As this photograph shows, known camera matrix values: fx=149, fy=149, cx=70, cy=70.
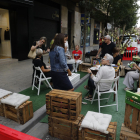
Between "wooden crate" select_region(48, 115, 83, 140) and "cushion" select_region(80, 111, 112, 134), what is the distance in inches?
9.4

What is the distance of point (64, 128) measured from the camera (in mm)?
2664

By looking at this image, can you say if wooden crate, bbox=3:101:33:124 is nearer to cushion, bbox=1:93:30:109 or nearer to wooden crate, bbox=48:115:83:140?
cushion, bbox=1:93:30:109

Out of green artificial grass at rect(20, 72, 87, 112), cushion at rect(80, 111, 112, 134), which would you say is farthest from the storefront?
cushion at rect(80, 111, 112, 134)

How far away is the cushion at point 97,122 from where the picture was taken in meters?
2.22

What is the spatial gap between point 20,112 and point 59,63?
1270 mm

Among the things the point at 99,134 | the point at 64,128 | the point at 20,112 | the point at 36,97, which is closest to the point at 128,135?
the point at 99,134

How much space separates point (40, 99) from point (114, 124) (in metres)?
2.51

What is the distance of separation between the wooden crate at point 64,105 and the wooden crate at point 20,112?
632 millimetres

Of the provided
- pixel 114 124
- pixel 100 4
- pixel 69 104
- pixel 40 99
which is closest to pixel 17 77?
pixel 40 99

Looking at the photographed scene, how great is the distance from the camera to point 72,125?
257 cm

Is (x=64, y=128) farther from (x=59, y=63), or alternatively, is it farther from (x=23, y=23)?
(x=23, y=23)

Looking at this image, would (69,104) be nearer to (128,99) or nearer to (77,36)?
(128,99)

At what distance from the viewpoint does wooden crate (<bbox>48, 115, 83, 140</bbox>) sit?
2.58 meters

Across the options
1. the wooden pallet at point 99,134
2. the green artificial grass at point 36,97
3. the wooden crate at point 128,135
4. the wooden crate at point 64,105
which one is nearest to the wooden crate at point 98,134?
the wooden pallet at point 99,134
